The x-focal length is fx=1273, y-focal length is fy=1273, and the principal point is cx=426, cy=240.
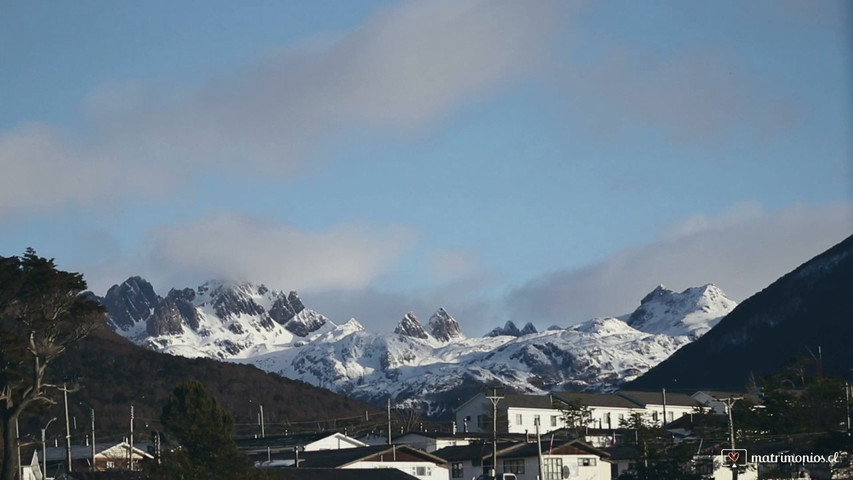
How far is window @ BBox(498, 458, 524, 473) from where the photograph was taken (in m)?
84.5

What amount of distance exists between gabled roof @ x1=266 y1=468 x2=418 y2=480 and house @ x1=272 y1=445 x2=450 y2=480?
22.2ft

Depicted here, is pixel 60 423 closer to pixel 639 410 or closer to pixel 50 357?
pixel 639 410

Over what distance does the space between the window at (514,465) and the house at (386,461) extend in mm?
4534

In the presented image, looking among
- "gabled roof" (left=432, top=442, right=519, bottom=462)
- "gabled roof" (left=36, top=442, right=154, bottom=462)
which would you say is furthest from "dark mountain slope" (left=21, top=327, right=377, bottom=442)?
"gabled roof" (left=432, top=442, right=519, bottom=462)

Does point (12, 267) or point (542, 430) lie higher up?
point (12, 267)

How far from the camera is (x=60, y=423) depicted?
131250 millimetres

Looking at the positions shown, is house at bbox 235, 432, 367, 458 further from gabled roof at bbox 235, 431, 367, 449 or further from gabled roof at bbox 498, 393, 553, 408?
gabled roof at bbox 498, 393, 553, 408

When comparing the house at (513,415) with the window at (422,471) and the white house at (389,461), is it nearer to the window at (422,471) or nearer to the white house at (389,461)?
A: the white house at (389,461)

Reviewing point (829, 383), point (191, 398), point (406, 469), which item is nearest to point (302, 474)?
point (191, 398)

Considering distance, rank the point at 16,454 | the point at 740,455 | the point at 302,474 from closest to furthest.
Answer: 1. the point at 16,454
2. the point at 302,474
3. the point at 740,455

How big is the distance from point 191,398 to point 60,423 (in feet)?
208

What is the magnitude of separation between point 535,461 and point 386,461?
9.81 meters

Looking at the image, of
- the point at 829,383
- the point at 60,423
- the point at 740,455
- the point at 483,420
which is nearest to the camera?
the point at 740,455

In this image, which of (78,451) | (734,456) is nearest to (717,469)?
(734,456)
